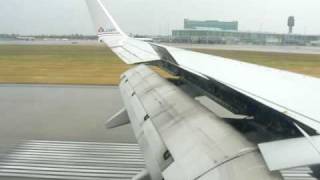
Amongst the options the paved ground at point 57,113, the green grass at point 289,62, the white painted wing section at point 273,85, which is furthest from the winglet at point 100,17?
the green grass at point 289,62

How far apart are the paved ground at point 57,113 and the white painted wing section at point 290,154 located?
6.72 m

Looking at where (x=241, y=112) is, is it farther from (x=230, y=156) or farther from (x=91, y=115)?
(x=91, y=115)

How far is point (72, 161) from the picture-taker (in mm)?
7340

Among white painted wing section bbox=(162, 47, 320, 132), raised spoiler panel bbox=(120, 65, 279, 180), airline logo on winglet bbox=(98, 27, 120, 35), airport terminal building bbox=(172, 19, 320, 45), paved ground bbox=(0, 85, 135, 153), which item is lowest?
airport terminal building bbox=(172, 19, 320, 45)

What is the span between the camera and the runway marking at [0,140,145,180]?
6.68 meters

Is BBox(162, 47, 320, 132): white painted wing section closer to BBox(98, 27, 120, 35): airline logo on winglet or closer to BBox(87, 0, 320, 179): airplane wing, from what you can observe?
BBox(87, 0, 320, 179): airplane wing

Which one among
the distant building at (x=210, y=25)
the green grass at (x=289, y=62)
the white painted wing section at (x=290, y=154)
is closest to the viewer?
the white painted wing section at (x=290, y=154)

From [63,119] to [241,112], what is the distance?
777cm

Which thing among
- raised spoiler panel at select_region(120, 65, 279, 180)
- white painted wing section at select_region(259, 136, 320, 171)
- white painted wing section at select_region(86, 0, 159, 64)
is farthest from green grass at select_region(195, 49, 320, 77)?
white painted wing section at select_region(259, 136, 320, 171)

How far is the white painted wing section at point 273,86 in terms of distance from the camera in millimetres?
2479

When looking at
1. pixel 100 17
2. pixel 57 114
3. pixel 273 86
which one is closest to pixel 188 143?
pixel 273 86

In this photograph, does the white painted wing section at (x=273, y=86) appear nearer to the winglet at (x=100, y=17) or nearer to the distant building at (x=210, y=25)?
the winglet at (x=100, y=17)

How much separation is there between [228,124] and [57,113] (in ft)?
30.0

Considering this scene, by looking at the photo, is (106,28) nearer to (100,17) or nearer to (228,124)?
(100,17)
